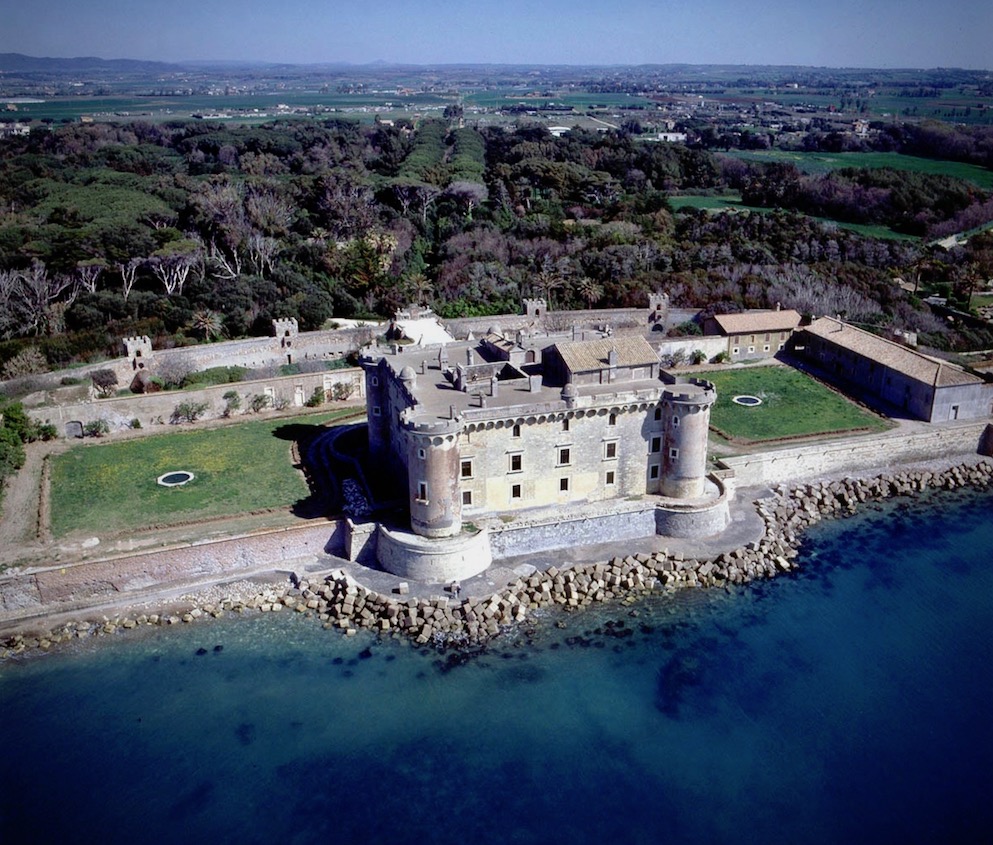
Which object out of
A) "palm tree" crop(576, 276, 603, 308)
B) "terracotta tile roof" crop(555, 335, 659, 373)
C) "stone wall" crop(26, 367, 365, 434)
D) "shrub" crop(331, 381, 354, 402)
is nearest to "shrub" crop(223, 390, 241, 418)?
"stone wall" crop(26, 367, 365, 434)

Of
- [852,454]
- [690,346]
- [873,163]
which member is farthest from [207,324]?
[873,163]

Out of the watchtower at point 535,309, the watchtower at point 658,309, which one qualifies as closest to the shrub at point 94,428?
the watchtower at point 535,309

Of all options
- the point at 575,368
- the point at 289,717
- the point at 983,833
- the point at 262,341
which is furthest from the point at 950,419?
the point at 262,341

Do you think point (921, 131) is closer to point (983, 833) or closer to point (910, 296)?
point (910, 296)

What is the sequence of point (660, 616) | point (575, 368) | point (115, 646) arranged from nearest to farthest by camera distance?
point (115, 646) → point (660, 616) → point (575, 368)

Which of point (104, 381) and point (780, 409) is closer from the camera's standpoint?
point (780, 409)

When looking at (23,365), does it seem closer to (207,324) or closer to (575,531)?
(207,324)
